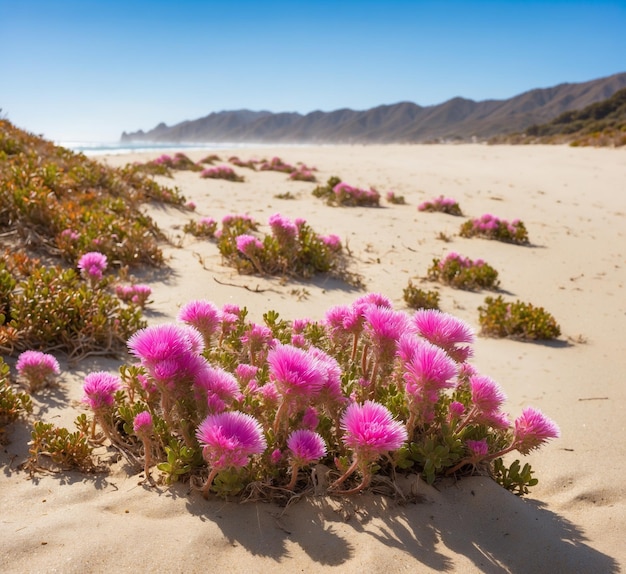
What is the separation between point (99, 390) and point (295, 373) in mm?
858

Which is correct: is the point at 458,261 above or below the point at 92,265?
below

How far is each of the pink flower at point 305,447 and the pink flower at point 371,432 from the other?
13 cm

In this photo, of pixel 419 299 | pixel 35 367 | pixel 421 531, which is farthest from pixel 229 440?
pixel 419 299

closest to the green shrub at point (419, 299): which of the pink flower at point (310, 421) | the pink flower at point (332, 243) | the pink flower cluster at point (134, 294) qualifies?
the pink flower at point (332, 243)

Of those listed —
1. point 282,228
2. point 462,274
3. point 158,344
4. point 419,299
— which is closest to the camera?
point 158,344

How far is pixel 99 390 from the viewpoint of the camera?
202cm

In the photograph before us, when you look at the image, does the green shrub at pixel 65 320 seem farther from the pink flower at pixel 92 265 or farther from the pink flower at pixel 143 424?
the pink flower at pixel 143 424

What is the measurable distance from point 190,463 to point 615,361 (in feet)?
12.2

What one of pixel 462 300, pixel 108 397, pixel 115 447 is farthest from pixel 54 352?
pixel 462 300

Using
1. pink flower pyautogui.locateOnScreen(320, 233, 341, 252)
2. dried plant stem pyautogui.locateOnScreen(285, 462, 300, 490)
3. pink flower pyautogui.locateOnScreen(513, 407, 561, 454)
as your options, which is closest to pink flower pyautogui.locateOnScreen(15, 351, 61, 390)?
dried plant stem pyautogui.locateOnScreen(285, 462, 300, 490)

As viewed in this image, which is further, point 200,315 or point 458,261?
point 458,261

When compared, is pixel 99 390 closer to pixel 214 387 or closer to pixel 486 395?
pixel 214 387

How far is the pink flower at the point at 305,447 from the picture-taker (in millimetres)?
1760

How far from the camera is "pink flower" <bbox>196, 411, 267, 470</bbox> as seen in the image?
159cm
